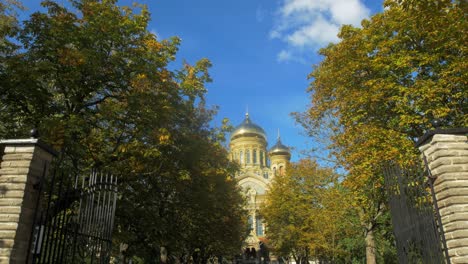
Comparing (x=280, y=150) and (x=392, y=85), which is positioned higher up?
(x=280, y=150)

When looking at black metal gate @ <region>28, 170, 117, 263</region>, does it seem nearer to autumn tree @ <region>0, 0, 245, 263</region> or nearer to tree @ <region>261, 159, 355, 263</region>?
autumn tree @ <region>0, 0, 245, 263</region>

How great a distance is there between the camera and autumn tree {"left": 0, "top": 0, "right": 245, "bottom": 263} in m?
10.6

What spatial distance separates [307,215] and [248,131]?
37.6 m

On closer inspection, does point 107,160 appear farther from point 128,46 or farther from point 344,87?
point 344,87

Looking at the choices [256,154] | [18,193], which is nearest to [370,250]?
[18,193]

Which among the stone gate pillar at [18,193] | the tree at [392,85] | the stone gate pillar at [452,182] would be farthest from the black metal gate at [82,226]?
the tree at [392,85]

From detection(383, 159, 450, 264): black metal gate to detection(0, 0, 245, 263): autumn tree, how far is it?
7.07m

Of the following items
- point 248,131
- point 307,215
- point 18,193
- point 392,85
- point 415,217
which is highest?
point 248,131

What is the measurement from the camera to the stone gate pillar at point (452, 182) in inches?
211

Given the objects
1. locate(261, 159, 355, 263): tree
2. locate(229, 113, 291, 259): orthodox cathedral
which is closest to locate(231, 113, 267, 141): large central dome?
locate(229, 113, 291, 259): orthodox cathedral

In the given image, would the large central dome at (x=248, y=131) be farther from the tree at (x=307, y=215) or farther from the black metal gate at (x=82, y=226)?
the black metal gate at (x=82, y=226)

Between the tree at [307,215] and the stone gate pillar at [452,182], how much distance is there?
1655 centimetres

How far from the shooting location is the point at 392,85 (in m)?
14.0

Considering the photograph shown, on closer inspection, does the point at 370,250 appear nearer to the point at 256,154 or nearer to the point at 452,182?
the point at 452,182
